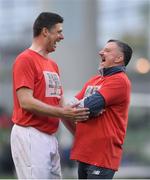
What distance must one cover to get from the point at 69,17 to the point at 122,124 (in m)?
29.4

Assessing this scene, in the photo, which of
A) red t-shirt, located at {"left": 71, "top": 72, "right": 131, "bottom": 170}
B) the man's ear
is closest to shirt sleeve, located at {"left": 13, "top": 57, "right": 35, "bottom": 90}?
the man's ear

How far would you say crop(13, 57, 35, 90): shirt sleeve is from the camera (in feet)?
22.9

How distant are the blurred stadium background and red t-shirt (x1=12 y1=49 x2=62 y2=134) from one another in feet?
43.3

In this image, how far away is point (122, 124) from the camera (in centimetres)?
709

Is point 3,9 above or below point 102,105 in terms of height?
below

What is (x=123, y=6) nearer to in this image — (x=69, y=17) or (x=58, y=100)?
(x=69, y=17)

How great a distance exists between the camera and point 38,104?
22.7 feet

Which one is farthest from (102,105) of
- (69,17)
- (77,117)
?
(69,17)

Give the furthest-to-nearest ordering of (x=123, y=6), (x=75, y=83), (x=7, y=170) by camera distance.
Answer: (x=123, y=6) → (x=75, y=83) → (x=7, y=170)

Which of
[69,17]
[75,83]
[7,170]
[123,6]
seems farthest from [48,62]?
[123,6]

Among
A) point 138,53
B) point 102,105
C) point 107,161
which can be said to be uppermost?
point 102,105

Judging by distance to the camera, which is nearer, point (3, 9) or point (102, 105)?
point (102, 105)

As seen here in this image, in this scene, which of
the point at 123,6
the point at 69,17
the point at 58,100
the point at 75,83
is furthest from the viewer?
the point at 123,6

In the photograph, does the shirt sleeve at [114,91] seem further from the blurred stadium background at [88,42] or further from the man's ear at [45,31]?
the blurred stadium background at [88,42]
